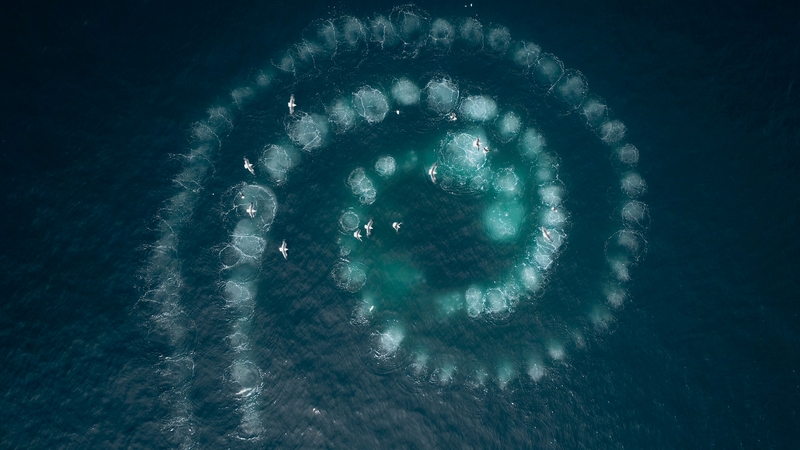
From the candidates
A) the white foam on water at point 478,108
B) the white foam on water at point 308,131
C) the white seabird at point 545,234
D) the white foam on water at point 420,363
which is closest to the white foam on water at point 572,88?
the white foam on water at point 478,108

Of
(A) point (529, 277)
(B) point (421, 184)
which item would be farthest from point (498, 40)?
(A) point (529, 277)

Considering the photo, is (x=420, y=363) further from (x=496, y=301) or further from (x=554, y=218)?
(x=554, y=218)

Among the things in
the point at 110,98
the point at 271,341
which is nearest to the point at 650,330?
the point at 271,341

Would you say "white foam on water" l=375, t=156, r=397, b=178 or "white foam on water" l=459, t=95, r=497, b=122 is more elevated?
"white foam on water" l=459, t=95, r=497, b=122

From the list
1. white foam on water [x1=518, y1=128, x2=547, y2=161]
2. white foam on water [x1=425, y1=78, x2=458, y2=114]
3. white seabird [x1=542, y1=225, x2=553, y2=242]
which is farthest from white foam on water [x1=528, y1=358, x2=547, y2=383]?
white foam on water [x1=425, y1=78, x2=458, y2=114]

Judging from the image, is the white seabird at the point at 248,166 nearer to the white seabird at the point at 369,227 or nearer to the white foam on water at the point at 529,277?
the white seabird at the point at 369,227

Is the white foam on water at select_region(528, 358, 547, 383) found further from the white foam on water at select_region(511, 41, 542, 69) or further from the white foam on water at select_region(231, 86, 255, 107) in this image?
the white foam on water at select_region(231, 86, 255, 107)

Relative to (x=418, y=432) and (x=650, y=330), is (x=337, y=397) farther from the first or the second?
(x=650, y=330)
